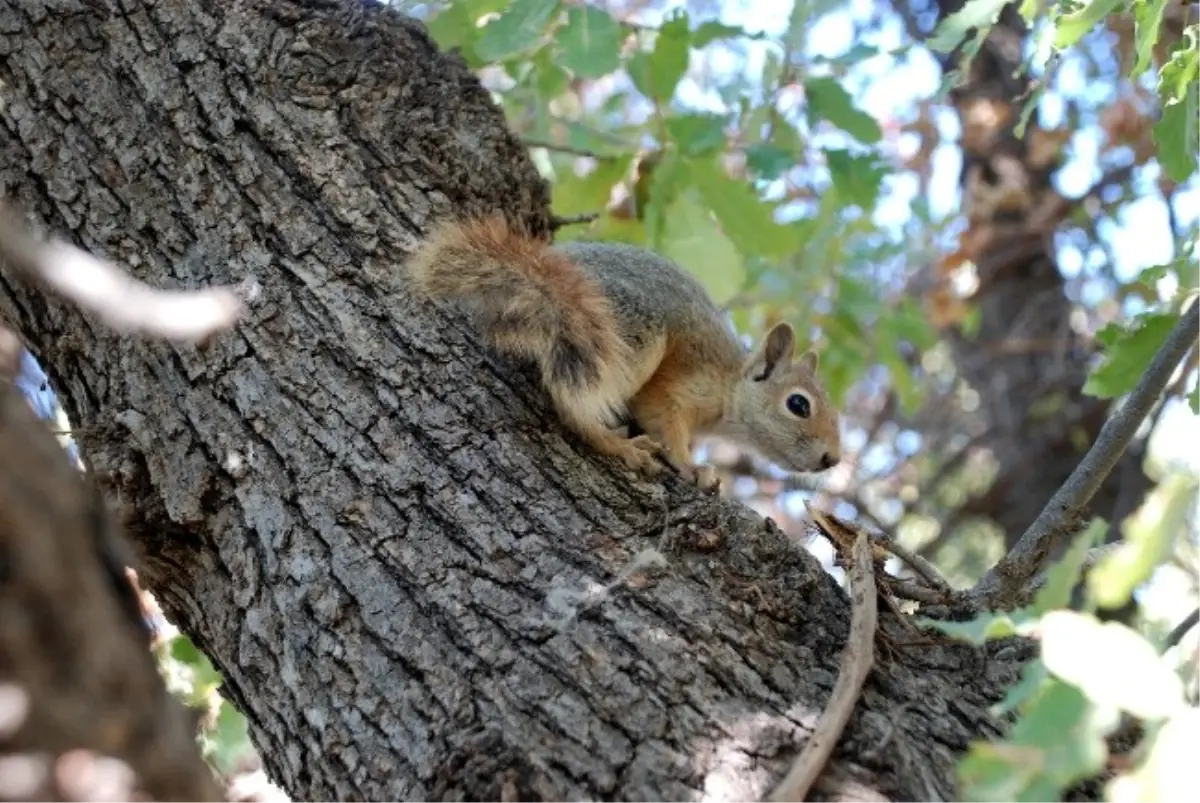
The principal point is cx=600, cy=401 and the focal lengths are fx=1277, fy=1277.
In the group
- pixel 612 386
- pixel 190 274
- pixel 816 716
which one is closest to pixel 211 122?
pixel 190 274

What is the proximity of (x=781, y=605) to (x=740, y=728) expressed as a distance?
0.95 ft

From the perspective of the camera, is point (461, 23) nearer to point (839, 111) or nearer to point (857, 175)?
point (839, 111)

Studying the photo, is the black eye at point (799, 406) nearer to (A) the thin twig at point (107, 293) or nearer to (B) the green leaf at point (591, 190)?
(B) the green leaf at point (591, 190)

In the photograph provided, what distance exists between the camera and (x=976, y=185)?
562 centimetres

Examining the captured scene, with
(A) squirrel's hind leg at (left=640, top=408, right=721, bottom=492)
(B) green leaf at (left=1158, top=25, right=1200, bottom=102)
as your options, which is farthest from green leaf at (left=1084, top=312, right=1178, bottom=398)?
(A) squirrel's hind leg at (left=640, top=408, right=721, bottom=492)

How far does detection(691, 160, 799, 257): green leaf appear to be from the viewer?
122 inches

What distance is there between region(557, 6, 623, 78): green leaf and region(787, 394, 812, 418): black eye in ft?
3.95

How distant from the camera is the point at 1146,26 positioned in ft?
6.94

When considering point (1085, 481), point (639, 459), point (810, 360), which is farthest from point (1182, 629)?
point (810, 360)

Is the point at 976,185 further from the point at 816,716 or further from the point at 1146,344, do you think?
the point at 816,716

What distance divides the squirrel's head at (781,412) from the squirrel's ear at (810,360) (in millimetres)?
125

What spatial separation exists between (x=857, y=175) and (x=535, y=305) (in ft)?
4.11

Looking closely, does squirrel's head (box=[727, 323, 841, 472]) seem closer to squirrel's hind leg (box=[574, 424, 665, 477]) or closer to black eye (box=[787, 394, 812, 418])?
black eye (box=[787, 394, 812, 418])

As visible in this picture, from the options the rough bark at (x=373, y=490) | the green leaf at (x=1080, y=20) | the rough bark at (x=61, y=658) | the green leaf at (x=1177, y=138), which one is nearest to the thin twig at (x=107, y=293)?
the rough bark at (x=61, y=658)
